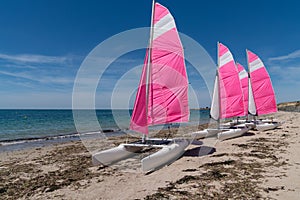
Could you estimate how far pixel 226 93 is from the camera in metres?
13.4

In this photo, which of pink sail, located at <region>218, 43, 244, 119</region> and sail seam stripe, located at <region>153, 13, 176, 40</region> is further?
pink sail, located at <region>218, 43, 244, 119</region>

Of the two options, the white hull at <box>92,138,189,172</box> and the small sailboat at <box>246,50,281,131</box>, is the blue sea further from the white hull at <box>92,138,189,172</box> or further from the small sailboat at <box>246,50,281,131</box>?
the small sailboat at <box>246,50,281,131</box>

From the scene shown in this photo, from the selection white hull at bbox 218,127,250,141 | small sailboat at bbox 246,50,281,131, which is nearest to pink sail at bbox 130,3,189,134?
white hull at bbox 218,127,250,141

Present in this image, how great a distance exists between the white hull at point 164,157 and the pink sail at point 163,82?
1.00m

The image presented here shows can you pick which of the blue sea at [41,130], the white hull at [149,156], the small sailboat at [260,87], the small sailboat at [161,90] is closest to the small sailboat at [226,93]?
the small sailboat at [260,87]

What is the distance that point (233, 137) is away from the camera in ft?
41.0

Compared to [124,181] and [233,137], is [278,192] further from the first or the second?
[233,137]

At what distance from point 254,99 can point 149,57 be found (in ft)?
38.8

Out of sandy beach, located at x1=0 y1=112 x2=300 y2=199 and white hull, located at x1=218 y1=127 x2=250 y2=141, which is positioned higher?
white hull, located at x1=218 y1=127 x2=250 y2=141

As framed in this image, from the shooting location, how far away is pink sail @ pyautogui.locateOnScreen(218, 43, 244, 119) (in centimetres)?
1333

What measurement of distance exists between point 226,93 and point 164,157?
8.20 meters

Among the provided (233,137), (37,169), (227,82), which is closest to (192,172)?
(37,169)

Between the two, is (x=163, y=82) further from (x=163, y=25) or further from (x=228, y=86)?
(x=228, y=86)

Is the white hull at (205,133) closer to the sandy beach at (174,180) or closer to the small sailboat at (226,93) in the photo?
the small sailboat at (226,93)
